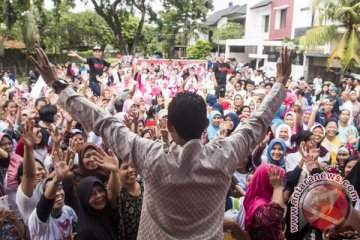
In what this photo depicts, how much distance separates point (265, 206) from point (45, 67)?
5.11ft

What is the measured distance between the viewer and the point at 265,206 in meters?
2.56

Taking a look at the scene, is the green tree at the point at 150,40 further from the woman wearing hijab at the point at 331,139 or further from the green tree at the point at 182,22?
the woman wearing hijab at the point at 331,139

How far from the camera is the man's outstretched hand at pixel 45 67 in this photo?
1738 mm

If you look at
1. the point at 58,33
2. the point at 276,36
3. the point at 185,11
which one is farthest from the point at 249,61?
the point at 58,33

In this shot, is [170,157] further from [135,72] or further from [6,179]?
[135,72]

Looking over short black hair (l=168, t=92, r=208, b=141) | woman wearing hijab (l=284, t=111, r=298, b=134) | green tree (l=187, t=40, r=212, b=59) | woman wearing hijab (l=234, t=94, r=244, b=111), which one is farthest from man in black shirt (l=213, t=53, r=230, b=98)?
green tree (l=187, t=40, r=212, b=59)

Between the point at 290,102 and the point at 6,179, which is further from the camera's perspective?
the point at 290,102

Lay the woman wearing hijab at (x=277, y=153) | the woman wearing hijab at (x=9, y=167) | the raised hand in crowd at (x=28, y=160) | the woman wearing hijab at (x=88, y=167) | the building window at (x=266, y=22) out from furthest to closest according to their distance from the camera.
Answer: the building window at (x=266, y=22), the woman wearing hijab at (x=277, y=153), the woman wearing hijab at (x=9, y=167), the woman wearing hijab at (x=88, y=167), the raised hand in crowd at (x=28, y=160)

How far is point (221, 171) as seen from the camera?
1.59 meters

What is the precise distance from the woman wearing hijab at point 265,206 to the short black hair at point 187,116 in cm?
116

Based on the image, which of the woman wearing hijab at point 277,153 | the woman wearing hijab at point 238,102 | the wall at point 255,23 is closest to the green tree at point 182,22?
the wall at point 255,23

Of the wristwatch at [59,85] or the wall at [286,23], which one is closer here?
the wristwatch at [59,85]

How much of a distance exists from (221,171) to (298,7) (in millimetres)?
22786

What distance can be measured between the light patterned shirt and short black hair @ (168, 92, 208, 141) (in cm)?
4
